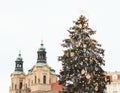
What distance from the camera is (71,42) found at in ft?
137

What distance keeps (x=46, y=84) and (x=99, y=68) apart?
98134 millimetres

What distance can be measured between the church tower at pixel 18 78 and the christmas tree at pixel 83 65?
114m

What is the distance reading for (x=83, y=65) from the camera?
134 feet

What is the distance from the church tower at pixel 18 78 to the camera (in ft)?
510

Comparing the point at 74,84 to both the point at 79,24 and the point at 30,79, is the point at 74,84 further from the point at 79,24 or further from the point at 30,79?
the point at 30,79

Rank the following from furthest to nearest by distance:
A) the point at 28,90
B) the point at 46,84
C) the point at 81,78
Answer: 1. the point at 28,90
2. the point at 46,84
3. the point at 81,78

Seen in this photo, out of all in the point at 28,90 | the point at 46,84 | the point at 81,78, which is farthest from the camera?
the point at 28,90

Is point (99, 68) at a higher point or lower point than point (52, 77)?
lower

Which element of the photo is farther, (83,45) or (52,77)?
(52,77)

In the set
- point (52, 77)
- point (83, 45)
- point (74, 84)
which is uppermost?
point (52, 77)

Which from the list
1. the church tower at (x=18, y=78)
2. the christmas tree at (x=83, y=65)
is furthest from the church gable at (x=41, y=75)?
the christmas tree at (x=83, y=65)

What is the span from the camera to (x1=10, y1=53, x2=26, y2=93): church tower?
155375 millimetres

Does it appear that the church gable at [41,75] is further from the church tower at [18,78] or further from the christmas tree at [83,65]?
the christmas tree at [83,65]

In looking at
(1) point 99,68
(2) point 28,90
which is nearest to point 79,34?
(1) point 99,68
